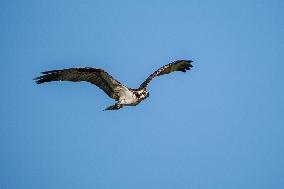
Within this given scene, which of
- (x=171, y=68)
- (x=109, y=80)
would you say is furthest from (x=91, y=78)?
(x=171, y=68)

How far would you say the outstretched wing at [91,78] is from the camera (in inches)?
576

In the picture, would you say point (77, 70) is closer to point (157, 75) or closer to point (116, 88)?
point (116, 88)

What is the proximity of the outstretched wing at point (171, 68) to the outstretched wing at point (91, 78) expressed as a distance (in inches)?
41.3

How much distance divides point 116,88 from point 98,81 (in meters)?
0.74

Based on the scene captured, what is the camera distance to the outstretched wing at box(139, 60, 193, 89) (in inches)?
683

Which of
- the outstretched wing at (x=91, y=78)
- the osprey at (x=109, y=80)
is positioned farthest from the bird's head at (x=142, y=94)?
the outstretched wing at (x=91, y=78)

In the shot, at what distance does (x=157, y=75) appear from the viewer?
18.0 meters

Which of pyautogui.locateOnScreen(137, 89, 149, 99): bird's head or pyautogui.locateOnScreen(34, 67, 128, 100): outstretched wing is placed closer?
pyautogui.locateOnScreen(34, 67, 128, 100): outstretched wing

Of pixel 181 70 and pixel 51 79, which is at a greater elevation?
pixel 181 70

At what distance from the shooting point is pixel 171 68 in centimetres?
1889

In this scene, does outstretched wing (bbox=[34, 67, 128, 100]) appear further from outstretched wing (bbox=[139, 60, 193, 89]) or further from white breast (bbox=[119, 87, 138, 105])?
outstretched wing (bbox=[139, 60, 193, 89])

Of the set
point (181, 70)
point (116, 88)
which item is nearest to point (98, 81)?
point (116, 88)

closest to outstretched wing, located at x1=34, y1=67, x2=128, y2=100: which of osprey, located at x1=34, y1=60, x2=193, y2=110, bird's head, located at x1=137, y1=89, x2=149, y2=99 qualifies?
osprey, located at x1=34, y1=60, x2=193, y2=110

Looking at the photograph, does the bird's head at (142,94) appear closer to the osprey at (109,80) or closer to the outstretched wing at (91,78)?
the osprey at (109,80)
